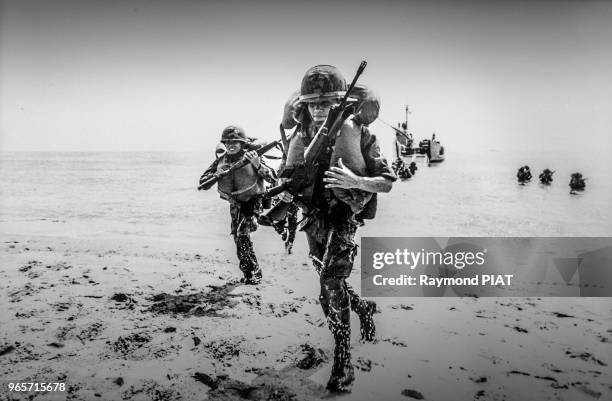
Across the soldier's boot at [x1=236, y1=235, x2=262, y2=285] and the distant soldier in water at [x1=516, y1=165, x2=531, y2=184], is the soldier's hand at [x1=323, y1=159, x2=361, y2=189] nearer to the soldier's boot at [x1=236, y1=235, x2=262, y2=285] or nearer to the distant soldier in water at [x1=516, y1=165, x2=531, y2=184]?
the soldier's boot at [x1=236, y1=235, x2=262, y2=285]

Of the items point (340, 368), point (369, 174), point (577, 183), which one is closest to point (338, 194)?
point (369, 174)

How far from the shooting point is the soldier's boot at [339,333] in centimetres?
253

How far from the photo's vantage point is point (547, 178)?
9102 millimetres

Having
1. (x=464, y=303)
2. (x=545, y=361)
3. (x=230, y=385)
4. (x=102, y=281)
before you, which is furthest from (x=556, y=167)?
(x=102, y=281)

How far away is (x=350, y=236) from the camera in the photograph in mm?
2615

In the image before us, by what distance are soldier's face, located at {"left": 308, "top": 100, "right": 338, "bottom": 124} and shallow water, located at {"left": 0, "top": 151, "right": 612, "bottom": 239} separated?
406 centimetres

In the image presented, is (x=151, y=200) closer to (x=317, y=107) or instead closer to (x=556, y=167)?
(x=317, y=107)

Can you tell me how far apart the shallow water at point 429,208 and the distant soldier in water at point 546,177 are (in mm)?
131

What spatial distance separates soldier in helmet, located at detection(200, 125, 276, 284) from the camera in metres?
4.39

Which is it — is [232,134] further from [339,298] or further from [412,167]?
[412,167]

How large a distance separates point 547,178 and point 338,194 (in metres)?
8.80

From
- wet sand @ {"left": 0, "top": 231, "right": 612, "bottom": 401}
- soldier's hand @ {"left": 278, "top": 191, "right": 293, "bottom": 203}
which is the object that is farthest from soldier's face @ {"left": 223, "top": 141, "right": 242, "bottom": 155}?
soldier's hand @ {"left": 278, "top": 191, "right": 293, "bottom": 203}

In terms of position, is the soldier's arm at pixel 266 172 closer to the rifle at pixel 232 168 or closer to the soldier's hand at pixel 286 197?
the rifle at pixel 232 168

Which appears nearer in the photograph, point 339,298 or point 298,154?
point 339,298
